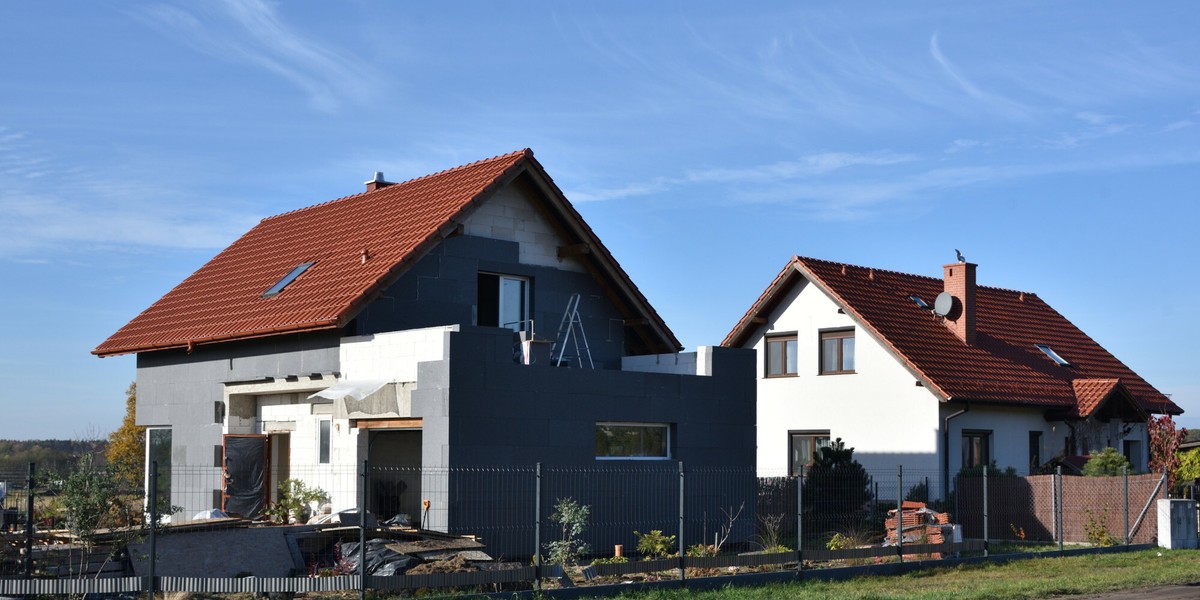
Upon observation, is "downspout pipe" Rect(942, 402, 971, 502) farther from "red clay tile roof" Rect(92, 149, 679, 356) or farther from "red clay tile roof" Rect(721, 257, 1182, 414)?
"red clay tile roof" Rect(92, 149, 679, 356)

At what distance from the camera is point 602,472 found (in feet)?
72.1

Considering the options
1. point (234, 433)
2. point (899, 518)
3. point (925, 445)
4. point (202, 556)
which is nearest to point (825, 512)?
point (925, 445)

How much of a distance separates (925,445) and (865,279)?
557cm

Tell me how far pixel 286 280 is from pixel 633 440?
7555 mm

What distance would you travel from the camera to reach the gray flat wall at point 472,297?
2283cm

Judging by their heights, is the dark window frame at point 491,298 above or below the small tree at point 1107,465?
above

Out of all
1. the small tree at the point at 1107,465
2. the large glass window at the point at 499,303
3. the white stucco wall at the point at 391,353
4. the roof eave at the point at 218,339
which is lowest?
the small tree at the point at 1107,465

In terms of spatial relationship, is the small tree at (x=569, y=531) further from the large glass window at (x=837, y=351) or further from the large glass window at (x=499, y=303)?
the large glass window at (x=837, y=351)

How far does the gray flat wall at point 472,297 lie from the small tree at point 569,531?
14.2 feet

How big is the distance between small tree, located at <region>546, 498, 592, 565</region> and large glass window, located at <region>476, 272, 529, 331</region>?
439cm

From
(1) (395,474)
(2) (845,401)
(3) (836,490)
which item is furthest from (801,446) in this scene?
(1) (395,474)

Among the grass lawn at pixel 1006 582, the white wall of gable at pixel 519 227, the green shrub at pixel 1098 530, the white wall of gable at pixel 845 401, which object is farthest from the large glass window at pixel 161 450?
the green shrub at pixel 1098 530

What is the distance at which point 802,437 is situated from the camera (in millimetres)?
33562

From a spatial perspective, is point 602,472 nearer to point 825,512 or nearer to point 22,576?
point 825,512
